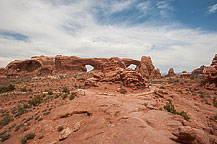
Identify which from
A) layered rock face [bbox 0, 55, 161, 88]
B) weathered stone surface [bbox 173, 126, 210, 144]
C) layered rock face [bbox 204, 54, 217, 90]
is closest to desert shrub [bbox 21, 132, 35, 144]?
weathered stone surface [bbox 173, 126, 210, 144]

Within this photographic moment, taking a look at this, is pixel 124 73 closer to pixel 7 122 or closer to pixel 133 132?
pixel 133 132

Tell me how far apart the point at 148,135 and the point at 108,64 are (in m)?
14.5

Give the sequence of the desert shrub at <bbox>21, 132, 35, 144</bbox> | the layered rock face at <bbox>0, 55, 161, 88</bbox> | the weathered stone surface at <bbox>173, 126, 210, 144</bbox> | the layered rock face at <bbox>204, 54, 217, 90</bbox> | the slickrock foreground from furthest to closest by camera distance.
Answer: the layered rock face at <bbox>0, 55, 161, 88</bbox>
the layered rock face at <bbox>204, 54, 217, 90</bbox>
the desert shrub at <bbox>21, 132, 35, 144</bbox>
the slickrock foreground
the weathered stone surface at <bbox>173, 126, 210, 144</bbox>

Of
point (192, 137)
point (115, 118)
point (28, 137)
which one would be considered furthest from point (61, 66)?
point (192, 137)

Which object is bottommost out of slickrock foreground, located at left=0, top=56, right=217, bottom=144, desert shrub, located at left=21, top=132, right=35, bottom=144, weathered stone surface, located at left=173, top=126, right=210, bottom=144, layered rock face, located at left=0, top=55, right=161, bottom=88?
desert shrub, located at left=21, top=132, right=35, bottom=144

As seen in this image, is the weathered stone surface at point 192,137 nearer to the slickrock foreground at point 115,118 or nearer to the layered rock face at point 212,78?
the slickrock foreground at point 115,118

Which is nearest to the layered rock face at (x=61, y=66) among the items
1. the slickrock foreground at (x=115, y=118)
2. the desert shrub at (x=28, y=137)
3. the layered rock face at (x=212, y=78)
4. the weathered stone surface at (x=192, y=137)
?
the layered rock face at (x=212, y=78)

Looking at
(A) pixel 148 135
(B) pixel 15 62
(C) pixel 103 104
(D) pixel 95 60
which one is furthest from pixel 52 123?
(B) pixel 15 62

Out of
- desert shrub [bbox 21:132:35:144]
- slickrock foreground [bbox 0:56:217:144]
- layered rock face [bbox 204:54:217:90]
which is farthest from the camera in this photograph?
layered rock face [bbox 204:54:217:90]

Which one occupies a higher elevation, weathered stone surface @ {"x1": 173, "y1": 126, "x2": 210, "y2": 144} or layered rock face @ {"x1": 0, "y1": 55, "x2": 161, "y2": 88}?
layered rock face @ {"x1": 0, "y1": 55, "x2": 161, "y2": 88}

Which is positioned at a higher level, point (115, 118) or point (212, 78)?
point (212, 78)

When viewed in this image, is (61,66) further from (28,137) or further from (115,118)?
(115,118)

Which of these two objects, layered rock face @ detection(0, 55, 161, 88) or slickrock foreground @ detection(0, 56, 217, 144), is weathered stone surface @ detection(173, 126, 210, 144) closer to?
slickrock foreground @ detection(0, 56, 217, 144)

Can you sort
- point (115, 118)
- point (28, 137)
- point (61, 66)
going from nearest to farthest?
point (115, 118) → point (28, 137) → point (61, 66)
